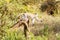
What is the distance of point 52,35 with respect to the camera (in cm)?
686

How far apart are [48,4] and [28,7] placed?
3.10 ft

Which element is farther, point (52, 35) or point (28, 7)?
point (28, 7)

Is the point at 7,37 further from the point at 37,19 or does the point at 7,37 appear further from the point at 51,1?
the point at 51,1

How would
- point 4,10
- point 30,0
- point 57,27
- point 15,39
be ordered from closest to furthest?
point 15,39 → point 4,10 → point 57,27 → point 30,0

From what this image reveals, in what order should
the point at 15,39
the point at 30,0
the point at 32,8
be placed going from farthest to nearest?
the point at 30,0 → the point at 32,8 → the point at 15,39

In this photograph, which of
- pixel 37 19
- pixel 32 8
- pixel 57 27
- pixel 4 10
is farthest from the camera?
pixel 32 8

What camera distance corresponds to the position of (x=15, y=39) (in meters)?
5.72

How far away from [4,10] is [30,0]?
5491 mm

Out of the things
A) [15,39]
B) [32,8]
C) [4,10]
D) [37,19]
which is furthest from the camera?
[32,8]

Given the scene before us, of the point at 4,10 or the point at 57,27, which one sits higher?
the point at 4,10

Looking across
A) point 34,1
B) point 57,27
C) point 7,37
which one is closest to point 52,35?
point 57,27

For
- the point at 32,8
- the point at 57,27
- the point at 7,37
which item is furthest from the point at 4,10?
the point at 32,8

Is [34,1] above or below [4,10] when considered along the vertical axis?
below

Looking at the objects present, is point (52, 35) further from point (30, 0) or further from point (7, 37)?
point (30, 0)
